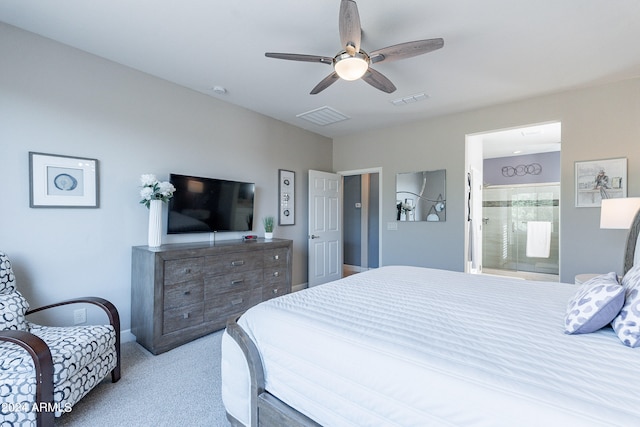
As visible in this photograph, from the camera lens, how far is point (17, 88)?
2.16m

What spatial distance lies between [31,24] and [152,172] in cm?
136

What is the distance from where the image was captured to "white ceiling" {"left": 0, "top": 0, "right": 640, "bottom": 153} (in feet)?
6.31

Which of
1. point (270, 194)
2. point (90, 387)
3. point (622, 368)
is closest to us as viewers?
point (622, 368)

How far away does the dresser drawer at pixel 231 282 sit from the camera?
2.79m

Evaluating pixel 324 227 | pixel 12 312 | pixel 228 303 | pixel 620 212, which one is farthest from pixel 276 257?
pixel 620 212

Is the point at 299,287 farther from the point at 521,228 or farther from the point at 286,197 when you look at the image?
the point at 521,228

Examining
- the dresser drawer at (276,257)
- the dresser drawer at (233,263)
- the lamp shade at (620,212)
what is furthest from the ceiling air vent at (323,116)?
the lamp shade at (620,212)

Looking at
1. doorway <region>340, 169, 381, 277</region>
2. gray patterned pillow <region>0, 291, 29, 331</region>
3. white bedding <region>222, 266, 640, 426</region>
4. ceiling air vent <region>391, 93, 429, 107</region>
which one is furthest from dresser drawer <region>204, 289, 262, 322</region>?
doorway <region>340, 169, 381, 277</region>

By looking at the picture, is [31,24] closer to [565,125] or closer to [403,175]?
[403,175]

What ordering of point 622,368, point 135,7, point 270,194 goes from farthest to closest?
point 270,194
point 135,7
point 622,368

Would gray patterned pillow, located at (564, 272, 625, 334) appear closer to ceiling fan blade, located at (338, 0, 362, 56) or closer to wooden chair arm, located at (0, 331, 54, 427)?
ceiling fan blade, located at (338, 0, 362, 56)

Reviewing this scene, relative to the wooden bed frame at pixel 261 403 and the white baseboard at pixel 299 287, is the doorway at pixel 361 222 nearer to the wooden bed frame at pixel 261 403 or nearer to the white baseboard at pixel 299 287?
the white baseboard at pixel 299 287

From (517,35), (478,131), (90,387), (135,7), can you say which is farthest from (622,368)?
(478,131)

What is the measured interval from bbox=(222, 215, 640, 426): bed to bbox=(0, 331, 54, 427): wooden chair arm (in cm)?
89
